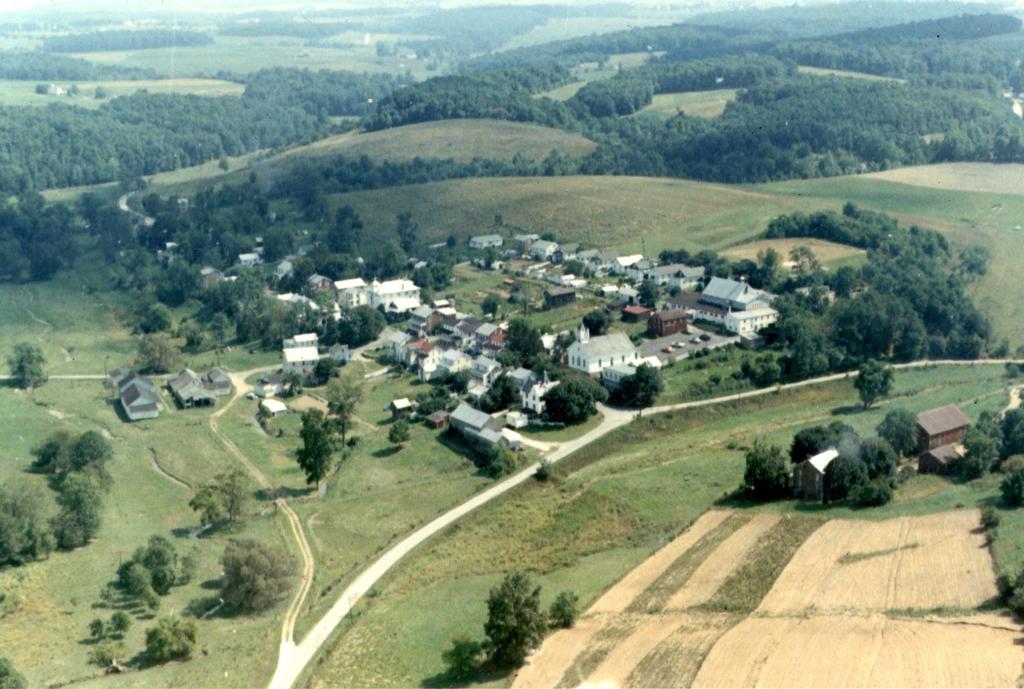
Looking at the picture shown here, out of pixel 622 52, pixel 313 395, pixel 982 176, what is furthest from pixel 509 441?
pixel 622 52

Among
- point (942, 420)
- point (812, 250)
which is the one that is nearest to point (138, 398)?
point (942, 420)

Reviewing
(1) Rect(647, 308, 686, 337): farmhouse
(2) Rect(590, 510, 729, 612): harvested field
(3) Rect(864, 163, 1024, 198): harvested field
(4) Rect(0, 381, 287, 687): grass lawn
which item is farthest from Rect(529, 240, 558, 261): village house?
(2) Rect(590, 510, 729, 612): harvested field

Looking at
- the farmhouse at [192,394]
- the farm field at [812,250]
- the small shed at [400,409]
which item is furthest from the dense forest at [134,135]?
the small shed at [400,409]

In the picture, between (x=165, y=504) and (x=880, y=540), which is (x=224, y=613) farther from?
(x=880, y=540)

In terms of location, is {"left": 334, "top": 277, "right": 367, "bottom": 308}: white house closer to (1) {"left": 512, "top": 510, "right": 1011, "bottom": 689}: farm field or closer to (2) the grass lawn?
(2) the grass lawn

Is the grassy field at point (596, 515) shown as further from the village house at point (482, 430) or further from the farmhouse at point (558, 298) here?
the farmhouse at point (558, 298)

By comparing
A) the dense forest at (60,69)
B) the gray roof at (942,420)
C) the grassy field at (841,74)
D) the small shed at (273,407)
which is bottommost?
the small shed at (273,407)
